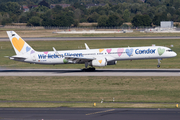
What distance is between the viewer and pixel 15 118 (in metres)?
24.8

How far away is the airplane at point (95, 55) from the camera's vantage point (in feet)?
167

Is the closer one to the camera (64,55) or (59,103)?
(59,103)

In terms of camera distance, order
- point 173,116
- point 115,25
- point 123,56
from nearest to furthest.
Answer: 1. point 173,116
2. point 123,56
3. point 115,25

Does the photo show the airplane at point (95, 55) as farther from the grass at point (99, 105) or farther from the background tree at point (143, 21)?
the background tree at point (143, 21)

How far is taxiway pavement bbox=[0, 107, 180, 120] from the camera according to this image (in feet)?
80.7

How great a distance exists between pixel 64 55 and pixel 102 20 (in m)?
150

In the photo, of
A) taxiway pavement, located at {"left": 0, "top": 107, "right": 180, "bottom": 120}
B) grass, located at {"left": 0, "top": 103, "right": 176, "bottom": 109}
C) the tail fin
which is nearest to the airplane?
the tail fin

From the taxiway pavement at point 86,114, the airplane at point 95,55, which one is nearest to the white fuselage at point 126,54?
the airplane at point 95,55

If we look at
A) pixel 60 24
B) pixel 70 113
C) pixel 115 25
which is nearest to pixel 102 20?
pixel 115 25

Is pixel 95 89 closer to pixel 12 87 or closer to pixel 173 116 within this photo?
pixel 12 87

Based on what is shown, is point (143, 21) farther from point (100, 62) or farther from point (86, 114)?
point (86, 114)

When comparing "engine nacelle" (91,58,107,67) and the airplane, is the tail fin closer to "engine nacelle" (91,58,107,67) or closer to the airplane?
the airplane

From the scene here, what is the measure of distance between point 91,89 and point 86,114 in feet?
40.0

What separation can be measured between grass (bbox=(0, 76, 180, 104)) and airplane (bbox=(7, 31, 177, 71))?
6.34 meters
